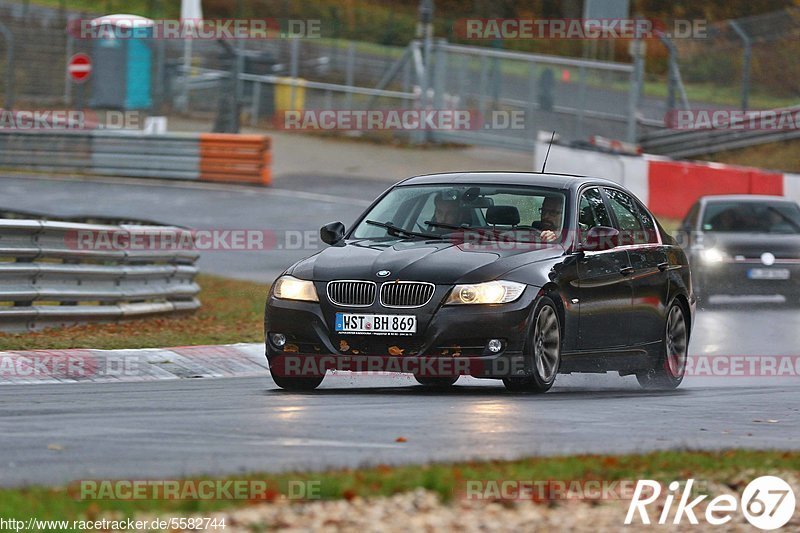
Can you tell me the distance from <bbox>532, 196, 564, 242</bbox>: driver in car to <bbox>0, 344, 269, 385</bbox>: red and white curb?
9.79 feet

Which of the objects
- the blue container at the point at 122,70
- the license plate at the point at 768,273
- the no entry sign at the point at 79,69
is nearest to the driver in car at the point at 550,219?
the license plate at the point at 768,273

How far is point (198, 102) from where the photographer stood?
4281 cm

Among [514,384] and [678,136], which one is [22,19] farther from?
[514,384]

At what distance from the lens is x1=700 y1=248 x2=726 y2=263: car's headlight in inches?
789

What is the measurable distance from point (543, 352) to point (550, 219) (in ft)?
3.68

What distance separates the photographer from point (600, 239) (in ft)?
37.8

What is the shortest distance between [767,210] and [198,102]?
24446mm

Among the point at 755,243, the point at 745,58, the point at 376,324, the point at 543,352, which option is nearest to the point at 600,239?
the point at 543,352

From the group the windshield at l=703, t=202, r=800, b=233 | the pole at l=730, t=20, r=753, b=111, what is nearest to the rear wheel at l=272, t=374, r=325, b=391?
the windshield at l=703, t=202, r=800, b=233

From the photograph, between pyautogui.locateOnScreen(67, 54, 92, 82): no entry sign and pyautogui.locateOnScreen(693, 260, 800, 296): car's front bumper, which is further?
pyautogui.locateOnScreen(67, 54, 92, 82): no entry sign

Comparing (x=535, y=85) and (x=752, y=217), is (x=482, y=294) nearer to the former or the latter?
(x=752, y=217)

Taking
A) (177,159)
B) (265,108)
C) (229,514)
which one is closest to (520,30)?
(265,108)

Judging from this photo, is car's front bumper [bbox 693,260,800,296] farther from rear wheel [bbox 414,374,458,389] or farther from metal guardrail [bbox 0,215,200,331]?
rear wheel [bbox 414,374,458,389]

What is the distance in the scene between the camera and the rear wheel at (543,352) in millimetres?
10391
